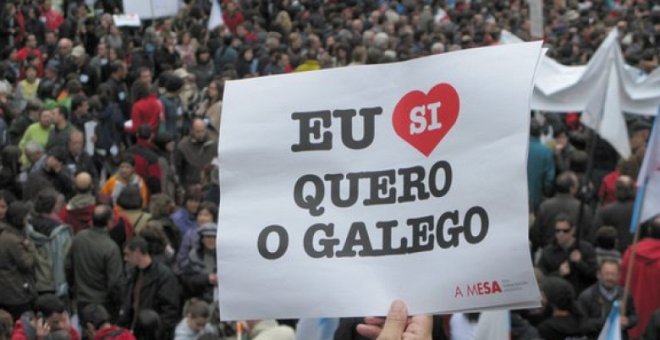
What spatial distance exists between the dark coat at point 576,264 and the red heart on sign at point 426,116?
18.5ft

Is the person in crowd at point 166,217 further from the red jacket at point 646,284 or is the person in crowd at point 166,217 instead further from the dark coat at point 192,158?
the red jacket at point 646,284

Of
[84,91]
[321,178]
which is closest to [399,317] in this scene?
[321,178]

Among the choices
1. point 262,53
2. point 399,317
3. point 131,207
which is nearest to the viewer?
point 399,317

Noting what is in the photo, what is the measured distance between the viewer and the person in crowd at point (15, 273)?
11.1 metres

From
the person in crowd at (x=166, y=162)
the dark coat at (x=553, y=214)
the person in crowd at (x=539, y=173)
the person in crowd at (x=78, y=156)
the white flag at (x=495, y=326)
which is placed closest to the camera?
the white flag at (x=495, y=326)

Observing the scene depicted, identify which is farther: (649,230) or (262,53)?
(262,53)

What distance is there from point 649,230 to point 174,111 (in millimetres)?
7216

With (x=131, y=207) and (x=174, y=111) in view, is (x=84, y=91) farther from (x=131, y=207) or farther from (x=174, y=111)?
(x=131, y=207)

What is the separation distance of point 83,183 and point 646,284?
4.69 meters

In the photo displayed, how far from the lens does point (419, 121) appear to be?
4746 millimetres

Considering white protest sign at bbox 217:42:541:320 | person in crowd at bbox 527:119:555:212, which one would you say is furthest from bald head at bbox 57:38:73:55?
white protest sign at bbox 217:42:541:320

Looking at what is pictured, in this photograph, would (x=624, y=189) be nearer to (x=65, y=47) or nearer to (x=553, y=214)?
(x=553, y=214)

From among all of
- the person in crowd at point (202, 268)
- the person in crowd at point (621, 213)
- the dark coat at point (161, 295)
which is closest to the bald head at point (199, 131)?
the person in crowd at point (202, 268)

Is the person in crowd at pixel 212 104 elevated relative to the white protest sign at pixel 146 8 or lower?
lower
